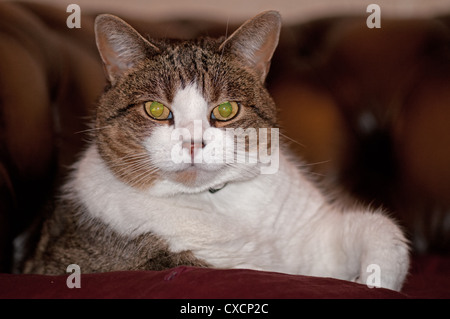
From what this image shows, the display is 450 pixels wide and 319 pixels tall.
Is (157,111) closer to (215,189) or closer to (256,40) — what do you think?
(215,189)

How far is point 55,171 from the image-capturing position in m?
1.69

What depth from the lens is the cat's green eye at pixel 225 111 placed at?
1.33m

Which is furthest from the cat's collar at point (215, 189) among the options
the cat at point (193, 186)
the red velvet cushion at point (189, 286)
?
the red velvet cushion at point (189, 286)

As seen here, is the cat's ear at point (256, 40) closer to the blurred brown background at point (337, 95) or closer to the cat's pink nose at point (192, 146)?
→ the cat's pink nose at point (192, 146)

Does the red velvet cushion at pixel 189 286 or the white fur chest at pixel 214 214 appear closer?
the red velvet cushion at pixel 189 286

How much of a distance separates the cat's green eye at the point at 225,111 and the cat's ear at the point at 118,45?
0.27 meters

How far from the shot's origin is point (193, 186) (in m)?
1.35

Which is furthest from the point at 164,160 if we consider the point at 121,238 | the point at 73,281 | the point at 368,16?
the point at 368,16

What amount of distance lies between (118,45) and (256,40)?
0.42m

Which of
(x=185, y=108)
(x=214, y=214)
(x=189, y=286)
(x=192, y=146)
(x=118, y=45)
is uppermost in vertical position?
(x=118, y=45)

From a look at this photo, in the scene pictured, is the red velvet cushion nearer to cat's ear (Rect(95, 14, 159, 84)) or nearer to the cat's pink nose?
the cat's pink nose

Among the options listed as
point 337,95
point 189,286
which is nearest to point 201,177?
point 189,286

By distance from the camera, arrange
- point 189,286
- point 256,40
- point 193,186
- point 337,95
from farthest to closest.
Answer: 1. point 337,95
2. point 256,40
3. point 193,186
4. point 189,286

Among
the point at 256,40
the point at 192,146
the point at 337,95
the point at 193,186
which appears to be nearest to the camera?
the point at 192,146
